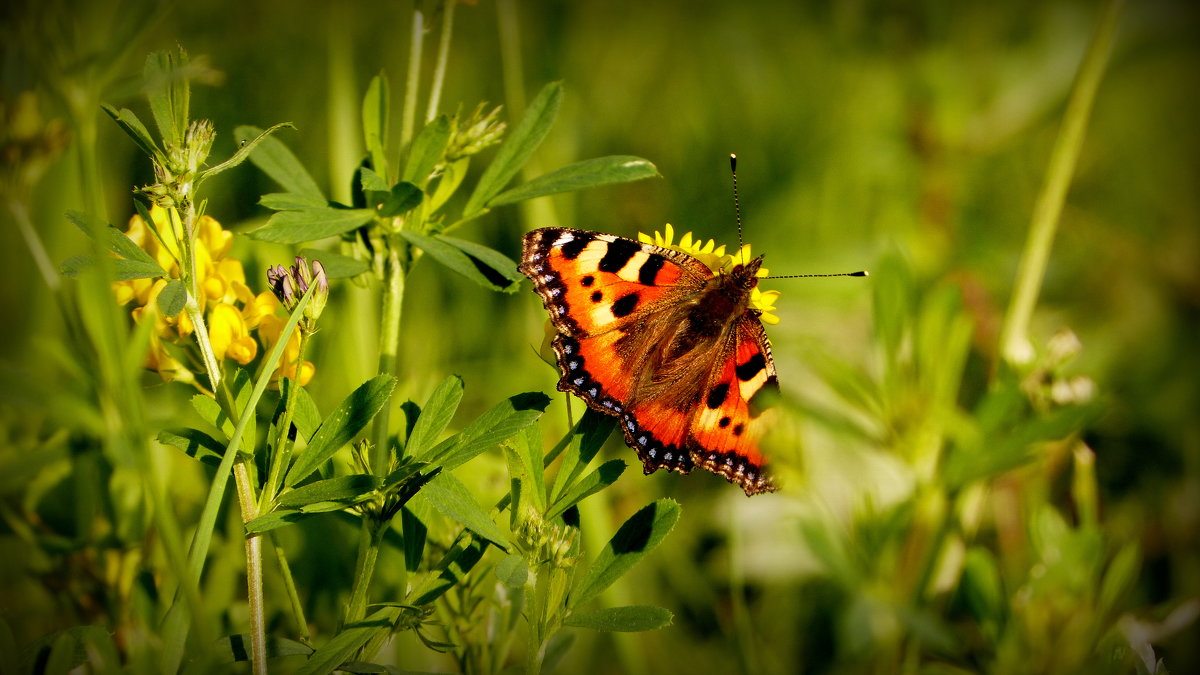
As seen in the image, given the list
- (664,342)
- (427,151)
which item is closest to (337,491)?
(427,151)

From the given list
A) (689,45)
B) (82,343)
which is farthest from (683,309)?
(689,45)

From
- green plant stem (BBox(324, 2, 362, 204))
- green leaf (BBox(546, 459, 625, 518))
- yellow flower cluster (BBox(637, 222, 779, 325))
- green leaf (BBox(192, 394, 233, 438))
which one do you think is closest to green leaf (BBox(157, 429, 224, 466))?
green leaf (BBox(192, 394, 233, 438))

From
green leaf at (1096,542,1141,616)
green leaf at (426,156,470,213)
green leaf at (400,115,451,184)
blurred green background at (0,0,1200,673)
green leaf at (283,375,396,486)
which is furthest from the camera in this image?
blurred green background at (0,0,1200,673)

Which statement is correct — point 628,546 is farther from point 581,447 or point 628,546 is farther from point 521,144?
point 521,144

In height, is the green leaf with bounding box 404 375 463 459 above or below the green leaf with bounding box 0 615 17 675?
above

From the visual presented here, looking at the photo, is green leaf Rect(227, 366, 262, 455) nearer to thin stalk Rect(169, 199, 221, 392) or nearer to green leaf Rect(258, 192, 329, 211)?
thin stalk Rect(169, 199, 221, 392)

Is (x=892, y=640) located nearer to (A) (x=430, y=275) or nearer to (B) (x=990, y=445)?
(B) (x=990, y=445)
